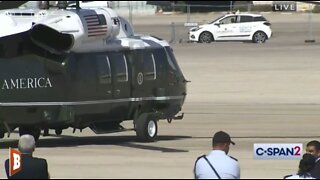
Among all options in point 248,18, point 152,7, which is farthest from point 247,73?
point 152,7

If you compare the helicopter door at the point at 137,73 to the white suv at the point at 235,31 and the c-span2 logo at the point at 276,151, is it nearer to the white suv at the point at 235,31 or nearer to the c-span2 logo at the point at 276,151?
the c-span2 logo at the point at 276,151

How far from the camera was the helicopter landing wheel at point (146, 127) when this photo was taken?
20.0 metres

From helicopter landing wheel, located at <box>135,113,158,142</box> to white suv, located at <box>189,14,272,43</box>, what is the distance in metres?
→ 28.7

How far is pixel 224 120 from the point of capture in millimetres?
24875

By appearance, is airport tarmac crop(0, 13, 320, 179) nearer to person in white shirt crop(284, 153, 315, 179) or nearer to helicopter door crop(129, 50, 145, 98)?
helicopter door crop(129, 50, 145, 98)

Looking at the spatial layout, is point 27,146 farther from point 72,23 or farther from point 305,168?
point 72,23

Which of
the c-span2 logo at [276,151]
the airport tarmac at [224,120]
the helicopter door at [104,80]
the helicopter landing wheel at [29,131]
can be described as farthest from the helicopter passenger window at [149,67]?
the c-span2 logo at [276,151]

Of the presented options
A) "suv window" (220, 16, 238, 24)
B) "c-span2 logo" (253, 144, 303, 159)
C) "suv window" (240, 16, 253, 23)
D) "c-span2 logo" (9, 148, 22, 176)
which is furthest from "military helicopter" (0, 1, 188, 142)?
"suv window" (220, 16, 238, 24)

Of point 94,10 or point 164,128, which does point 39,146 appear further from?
point 164,128

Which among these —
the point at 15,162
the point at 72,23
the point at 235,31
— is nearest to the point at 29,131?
the point at 72,23

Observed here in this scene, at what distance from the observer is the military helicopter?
717 inches

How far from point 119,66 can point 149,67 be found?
3.09 ft

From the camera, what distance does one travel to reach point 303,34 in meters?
51.8

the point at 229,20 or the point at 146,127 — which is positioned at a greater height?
the point at 146,127
